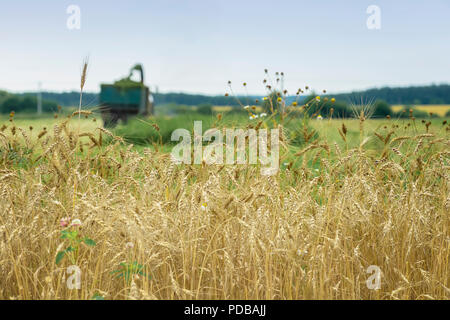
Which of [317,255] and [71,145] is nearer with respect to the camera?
[317,255]

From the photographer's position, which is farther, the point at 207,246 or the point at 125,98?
the point at 125,98

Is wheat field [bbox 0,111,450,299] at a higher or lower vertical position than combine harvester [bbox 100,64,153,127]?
lower

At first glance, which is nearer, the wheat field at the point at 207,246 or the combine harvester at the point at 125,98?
the wheat field at the point at 207,246

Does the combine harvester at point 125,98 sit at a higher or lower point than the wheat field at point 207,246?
higher

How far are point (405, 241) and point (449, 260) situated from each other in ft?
1.21

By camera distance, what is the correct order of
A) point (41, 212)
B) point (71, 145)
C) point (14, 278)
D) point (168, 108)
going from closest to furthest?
1. point (14, 278)
2. point (41, 212)
3. point (71, 145)
4. point (168, 108)

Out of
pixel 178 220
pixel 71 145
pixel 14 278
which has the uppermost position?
pixel 71 145

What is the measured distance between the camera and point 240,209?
2.70m

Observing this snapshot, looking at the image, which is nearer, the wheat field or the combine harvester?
the wheat field

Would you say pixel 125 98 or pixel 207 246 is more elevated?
pixel 125 98
